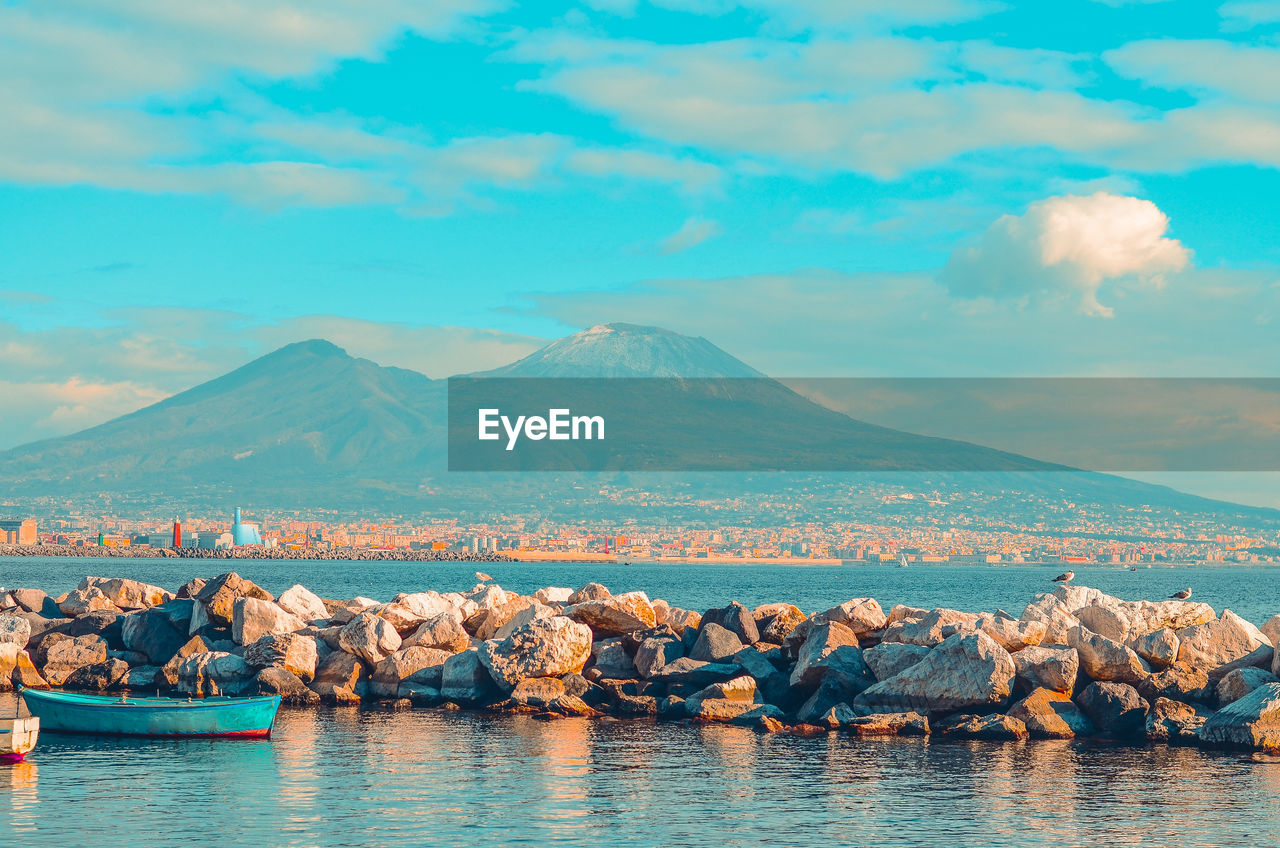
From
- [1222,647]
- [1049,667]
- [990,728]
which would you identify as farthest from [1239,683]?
Result: [990,728]

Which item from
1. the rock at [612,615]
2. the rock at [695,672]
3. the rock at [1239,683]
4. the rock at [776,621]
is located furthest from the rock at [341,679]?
the rock at [1239,683]

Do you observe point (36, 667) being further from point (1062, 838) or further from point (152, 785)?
point (1062, 838)

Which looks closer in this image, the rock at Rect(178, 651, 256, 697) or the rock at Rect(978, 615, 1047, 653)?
the rock at Rect(978, 615, 1047, 653)

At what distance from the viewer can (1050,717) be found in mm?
27422

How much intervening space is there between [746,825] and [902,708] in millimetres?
9759

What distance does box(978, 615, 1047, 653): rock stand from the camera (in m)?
29.9

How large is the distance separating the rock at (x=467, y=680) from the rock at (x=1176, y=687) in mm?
14091

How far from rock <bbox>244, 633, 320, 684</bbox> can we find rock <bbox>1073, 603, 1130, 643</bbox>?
18481 mm

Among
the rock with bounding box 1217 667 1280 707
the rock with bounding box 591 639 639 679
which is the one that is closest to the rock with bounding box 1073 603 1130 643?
the rock with bounding box 1217 667 1280 707

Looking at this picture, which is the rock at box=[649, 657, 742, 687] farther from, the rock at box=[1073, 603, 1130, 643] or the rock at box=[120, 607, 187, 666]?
the rock at box=[120, 607, 187, 666]

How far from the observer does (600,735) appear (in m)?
27.5

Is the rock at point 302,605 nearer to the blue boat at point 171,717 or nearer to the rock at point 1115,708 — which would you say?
the blue boat at point 171,717

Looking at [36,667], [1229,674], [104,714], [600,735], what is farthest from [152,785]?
[1229,674]

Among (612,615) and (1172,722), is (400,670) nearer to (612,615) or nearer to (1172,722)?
(612,615)
